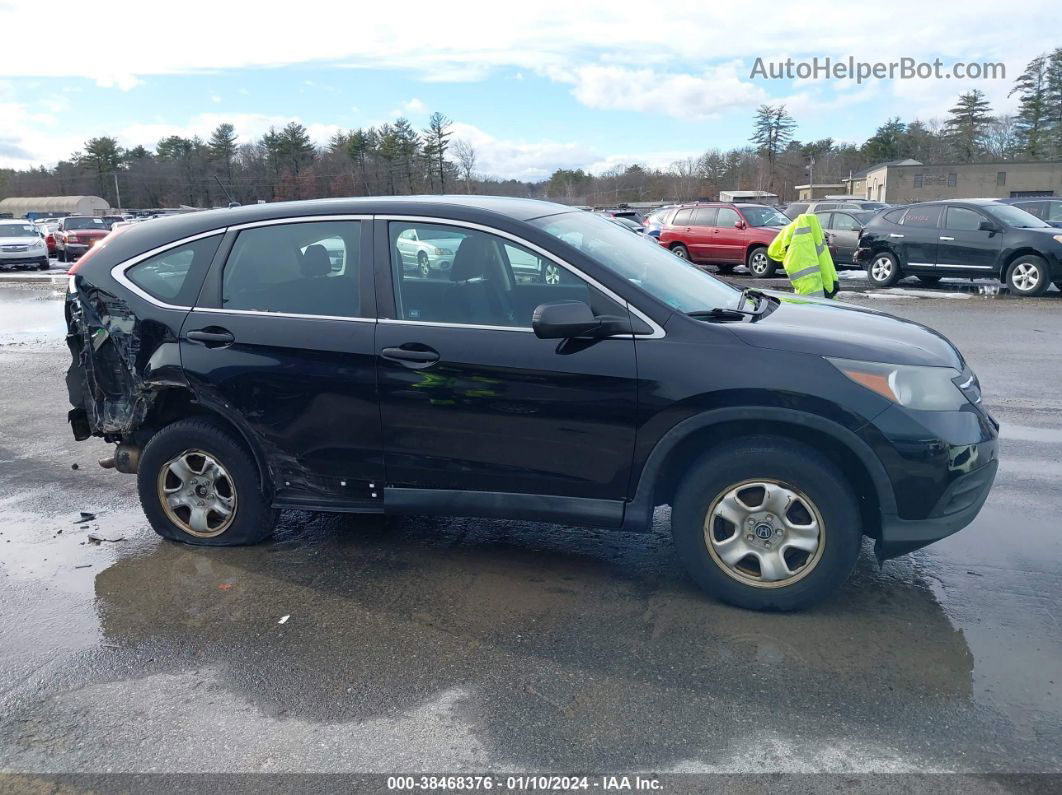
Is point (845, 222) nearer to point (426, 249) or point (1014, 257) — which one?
point (1014, 257)

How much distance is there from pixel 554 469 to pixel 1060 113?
96.2 metres

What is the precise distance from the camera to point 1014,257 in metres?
14.9

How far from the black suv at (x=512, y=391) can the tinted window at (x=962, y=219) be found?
12.8 meters

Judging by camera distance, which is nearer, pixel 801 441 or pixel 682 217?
pixel 801 441

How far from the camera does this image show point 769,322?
3904mm

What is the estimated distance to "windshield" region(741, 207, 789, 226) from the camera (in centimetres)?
2005

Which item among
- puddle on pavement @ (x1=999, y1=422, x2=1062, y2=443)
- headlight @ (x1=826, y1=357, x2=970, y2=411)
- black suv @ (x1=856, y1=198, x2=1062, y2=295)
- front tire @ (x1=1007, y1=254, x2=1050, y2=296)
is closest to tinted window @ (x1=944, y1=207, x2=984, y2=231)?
black suv @ (x1=856, y1=198, x2=1062, y2=295)

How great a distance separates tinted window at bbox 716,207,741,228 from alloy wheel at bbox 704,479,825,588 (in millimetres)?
17376

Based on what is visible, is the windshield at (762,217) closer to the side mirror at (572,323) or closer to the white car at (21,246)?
the side mirror at (572,323)

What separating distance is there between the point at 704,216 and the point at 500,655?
18.5 m

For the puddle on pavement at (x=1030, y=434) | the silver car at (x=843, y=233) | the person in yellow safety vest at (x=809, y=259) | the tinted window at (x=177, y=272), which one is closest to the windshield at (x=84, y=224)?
the silver car at (x=843, y=233)

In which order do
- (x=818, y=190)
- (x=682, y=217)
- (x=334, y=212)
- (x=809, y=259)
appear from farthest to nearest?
(x=818, y=190) < (x=682, y=217) < (x=809, y=259) < (x=334, y=212)

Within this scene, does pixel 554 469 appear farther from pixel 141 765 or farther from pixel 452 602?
pixel 141 765

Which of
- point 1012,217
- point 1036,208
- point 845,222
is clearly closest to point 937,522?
point 1012,217
